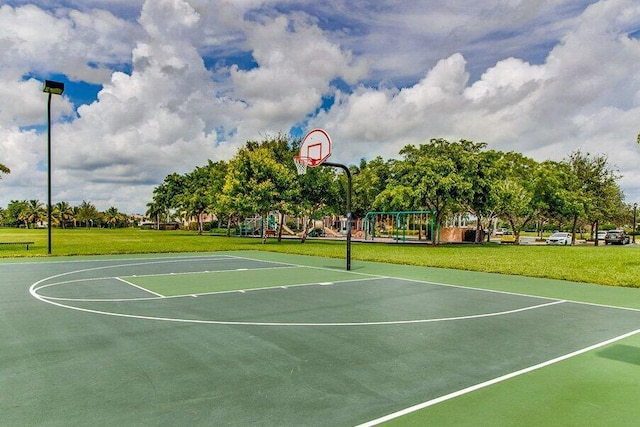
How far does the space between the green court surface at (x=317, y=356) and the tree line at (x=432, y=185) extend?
2042cm

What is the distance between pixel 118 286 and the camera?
1220 centimetres

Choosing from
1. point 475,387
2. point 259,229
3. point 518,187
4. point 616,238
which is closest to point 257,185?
point 518,187

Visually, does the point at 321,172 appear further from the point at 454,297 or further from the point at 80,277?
the point at 454,297

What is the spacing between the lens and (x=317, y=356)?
6.00 metres

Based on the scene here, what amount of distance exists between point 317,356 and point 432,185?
26632 mm

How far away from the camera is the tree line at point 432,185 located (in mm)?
32062

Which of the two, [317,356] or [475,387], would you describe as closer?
[475,387]

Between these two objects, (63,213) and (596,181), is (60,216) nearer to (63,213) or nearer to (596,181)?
(63,213)

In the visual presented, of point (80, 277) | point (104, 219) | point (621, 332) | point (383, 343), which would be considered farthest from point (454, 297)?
point (104, 219)

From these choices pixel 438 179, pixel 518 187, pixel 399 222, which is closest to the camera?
pixel 438 179

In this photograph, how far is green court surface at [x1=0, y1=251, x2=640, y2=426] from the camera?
14.0 feet

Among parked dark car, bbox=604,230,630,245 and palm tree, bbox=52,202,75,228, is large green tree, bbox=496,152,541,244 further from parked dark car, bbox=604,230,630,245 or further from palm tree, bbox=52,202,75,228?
palm tree, bbox=52,202,75,228

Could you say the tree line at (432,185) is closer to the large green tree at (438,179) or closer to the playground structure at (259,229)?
the large green tree at (438,179)

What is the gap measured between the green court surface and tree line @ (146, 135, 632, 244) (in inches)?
804
